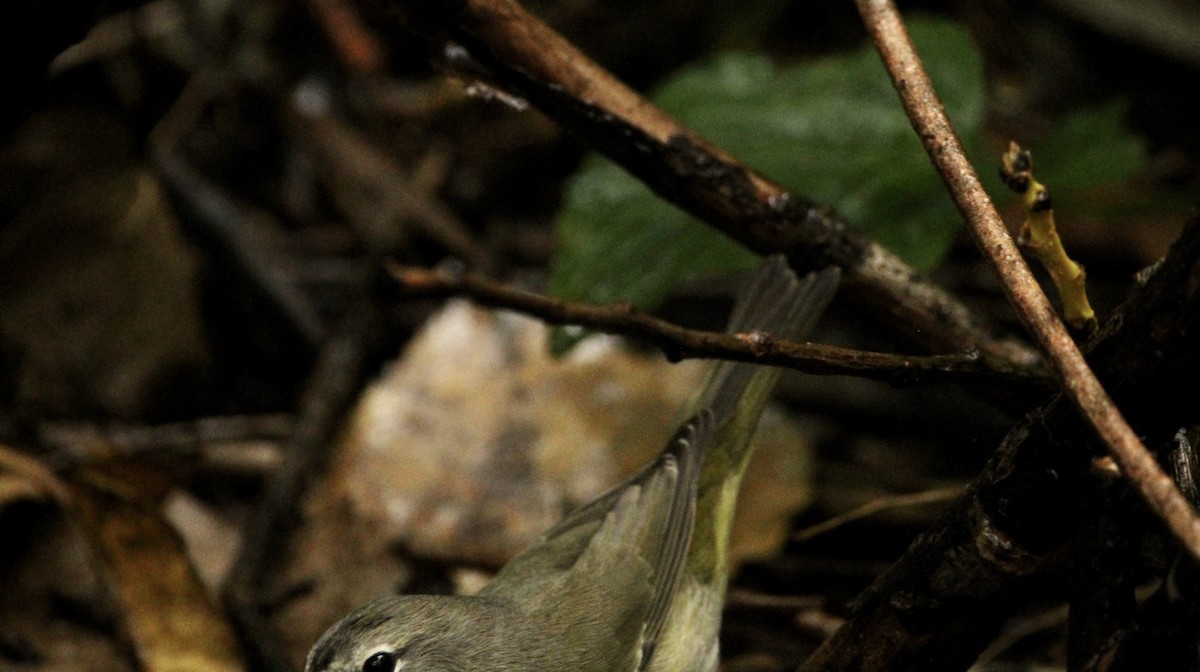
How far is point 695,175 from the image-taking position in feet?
8.66

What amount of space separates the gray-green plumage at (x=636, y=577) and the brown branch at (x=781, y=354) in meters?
0.50

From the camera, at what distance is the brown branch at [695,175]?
250 cm

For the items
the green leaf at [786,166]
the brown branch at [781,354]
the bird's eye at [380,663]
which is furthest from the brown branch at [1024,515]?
the green leaf at [786,166]

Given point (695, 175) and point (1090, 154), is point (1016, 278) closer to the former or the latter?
point (695, 175)

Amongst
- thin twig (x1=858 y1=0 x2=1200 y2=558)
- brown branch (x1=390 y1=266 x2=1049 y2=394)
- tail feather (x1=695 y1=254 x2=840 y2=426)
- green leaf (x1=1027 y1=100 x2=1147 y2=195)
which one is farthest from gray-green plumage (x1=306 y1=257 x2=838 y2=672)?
green leaf (x1=1027 y1=100 x2=1147 y2=195)

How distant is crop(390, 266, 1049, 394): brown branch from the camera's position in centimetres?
201

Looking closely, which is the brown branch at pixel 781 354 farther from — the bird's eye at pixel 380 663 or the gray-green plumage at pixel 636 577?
the bird's eye at pixel 380 663

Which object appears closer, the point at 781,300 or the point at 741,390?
the point at 781,300

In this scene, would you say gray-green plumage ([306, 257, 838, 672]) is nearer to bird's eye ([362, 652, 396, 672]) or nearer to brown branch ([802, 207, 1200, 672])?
bird's eye ([362, 652, 396, 672])

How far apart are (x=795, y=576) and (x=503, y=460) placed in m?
1.06

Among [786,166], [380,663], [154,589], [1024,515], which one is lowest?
[1024,515]

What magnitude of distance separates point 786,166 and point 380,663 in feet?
5.92

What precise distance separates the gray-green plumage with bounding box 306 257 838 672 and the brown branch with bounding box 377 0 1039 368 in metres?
0.08

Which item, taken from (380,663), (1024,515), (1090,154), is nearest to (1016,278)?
(1024,515)
